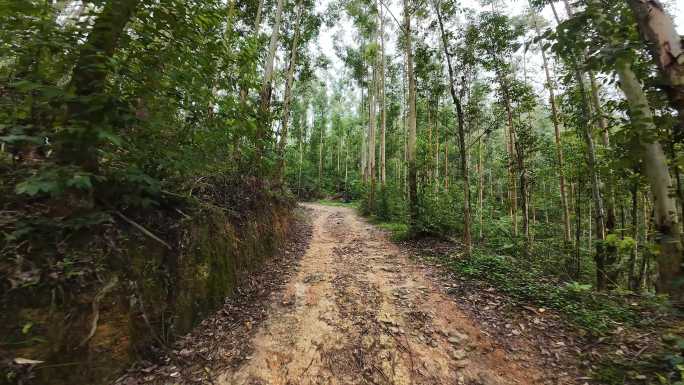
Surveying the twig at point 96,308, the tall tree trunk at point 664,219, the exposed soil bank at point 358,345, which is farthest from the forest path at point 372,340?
the tall tree trunk at point 664,219

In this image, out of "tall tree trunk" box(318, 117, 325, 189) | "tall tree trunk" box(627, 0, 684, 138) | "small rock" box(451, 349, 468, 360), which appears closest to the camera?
"tall tree trunk" box(627, 0, 684, 138)

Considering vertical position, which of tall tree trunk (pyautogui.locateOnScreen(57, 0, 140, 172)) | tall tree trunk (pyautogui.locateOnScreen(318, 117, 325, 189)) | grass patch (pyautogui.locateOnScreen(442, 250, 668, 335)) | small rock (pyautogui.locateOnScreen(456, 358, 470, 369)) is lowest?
small rock (pyautogui.locateOnScreen(456, 358, 470, 369))

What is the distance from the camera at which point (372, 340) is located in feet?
10.0

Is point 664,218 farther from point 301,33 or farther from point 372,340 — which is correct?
point 301,33

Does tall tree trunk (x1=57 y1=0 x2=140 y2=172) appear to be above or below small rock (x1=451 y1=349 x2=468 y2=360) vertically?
above

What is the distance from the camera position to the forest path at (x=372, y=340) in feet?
8.41

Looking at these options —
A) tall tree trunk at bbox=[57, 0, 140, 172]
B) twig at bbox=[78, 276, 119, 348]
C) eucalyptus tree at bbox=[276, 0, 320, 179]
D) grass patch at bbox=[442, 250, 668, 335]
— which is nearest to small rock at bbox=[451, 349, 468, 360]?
grass patch at bbox=[442, 250, 668, 335]

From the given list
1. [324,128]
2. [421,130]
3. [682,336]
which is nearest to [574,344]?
[682,336]

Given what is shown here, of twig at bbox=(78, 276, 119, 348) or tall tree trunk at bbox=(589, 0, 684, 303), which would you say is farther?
tall tree trunk at bbox=(589, 0, 684, 303)

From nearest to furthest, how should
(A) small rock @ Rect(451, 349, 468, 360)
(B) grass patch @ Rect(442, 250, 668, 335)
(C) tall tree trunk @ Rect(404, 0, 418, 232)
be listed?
(A) small rock @ Rect(451, 349, 468, 360)
(B) grass patch @ Rect(442, 250, 668, 335)
(C) tall tree trunk @ Rect(404, 0, 418, 232)

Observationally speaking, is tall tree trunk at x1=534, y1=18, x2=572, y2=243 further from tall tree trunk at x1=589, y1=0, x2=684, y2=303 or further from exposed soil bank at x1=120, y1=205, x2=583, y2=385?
exposed soil bank at x1=120, y1=205, x2=583, y2=385

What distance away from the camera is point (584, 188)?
Answer: 10.1 metres

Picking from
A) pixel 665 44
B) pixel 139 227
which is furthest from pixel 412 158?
pixel 139 227

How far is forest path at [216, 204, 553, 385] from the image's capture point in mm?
2562
